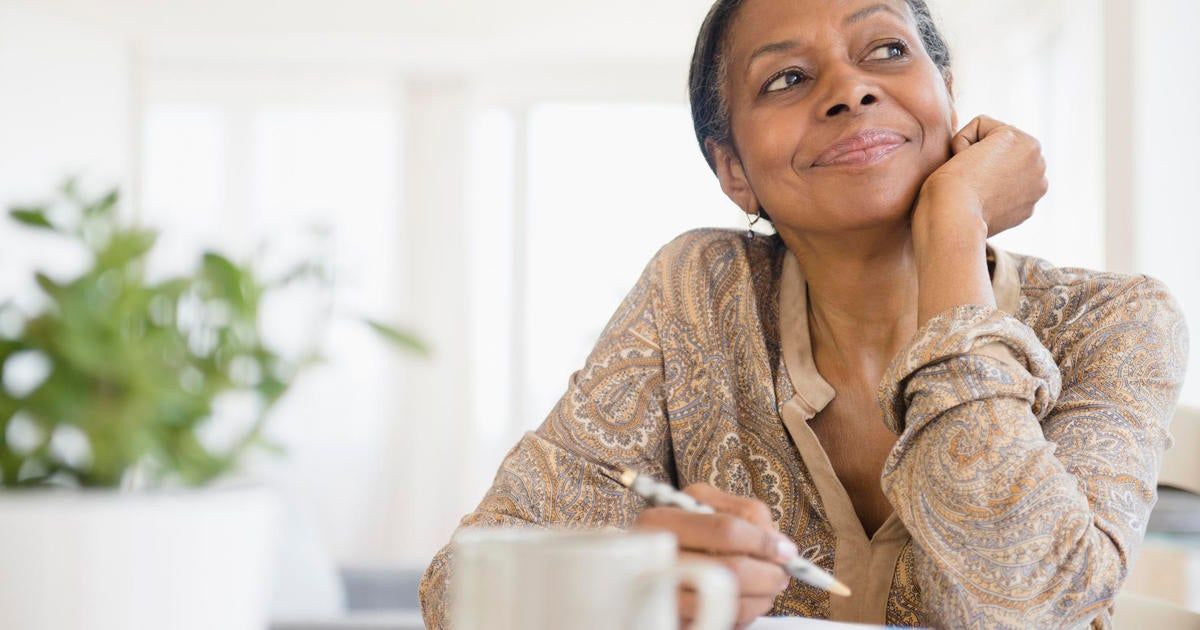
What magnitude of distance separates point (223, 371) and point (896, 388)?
2.36 feet

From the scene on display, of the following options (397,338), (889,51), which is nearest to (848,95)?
(889,51)

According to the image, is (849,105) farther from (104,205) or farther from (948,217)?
(104,205)

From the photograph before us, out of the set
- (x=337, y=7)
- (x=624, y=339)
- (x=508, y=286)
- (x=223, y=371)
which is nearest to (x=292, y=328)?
(x=508, y=286)

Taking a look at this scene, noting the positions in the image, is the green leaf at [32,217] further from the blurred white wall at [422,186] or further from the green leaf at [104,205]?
the blurred white wall at [422,186]

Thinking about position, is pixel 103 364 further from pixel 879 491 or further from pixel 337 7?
pixel 337 7

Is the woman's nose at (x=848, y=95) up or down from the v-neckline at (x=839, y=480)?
up

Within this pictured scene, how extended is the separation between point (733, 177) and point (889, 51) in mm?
282

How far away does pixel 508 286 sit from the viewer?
8133 millimetres

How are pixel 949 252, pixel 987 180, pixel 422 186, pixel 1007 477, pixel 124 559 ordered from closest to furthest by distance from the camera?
pixel 124 559 → pixel 1007 477 → pixel 949 252 → pixel 987 180 → pixel 422 186

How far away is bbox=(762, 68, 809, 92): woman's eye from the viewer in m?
1.42

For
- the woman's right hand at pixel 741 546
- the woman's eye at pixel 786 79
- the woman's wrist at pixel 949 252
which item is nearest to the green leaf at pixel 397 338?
the woman's right hand at pixel 741 546

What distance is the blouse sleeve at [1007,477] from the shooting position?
0.99 m

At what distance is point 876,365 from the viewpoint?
1401 millimetres

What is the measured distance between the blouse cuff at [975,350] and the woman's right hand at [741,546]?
0.30 m
